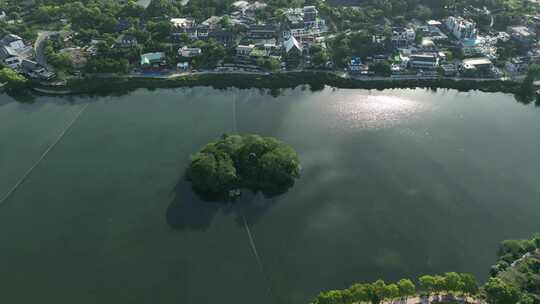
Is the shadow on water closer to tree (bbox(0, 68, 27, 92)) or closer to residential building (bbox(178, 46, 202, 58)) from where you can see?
residential building (bbox(178, 46, 202, 58))

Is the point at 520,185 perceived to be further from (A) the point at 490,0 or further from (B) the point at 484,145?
(A) the point at 490,0

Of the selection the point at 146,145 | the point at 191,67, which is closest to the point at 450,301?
the point at 146,145

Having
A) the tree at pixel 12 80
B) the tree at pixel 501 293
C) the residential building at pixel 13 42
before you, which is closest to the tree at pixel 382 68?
the tree at pixel 501 293

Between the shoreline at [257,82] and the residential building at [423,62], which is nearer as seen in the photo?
the shoreline at [257,82]

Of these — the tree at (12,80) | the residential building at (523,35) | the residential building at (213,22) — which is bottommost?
the tree at (12,80)

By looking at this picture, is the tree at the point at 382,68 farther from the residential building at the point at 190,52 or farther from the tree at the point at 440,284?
the tree at the point at 440,284

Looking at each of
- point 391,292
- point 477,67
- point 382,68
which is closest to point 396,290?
point 391,292
